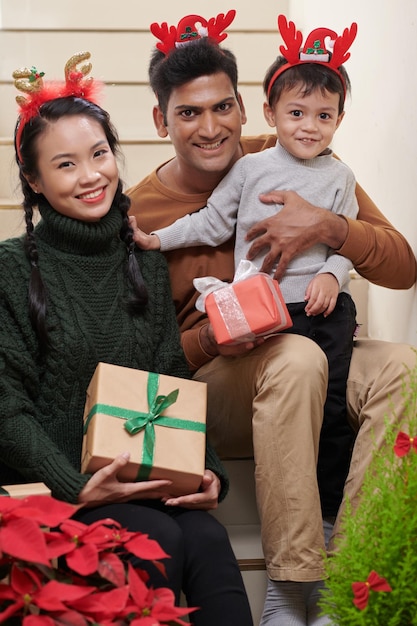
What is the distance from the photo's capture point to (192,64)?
6.32 ft

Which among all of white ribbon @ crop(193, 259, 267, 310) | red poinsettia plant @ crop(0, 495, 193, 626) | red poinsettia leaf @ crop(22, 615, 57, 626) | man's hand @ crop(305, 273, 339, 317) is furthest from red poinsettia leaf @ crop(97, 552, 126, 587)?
man's hand @ crop(305, 273, 339, 317)

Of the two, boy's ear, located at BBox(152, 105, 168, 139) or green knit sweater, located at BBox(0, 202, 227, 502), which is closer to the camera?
green knit sweater, located at BBox(0, 202, 227, 502)

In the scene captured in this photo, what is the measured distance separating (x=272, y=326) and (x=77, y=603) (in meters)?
0.75

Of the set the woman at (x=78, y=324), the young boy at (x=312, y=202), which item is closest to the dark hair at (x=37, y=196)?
the woman at (x=78, y=324)

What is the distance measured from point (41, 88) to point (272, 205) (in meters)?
0.56

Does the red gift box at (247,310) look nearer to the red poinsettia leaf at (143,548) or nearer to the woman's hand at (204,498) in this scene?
the woman's hand at (204,498)

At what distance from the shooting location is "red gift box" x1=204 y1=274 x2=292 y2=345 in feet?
5.23

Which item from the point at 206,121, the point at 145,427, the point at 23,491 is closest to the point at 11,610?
the point at 23,491

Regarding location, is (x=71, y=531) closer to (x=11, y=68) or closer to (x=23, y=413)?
(x=23, y=413)

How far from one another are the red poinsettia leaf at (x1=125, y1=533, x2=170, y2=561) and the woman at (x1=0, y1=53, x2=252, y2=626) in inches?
14.8

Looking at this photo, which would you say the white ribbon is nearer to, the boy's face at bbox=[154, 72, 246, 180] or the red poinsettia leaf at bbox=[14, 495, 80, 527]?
the boy's face at bbox=[154, 72, 246, 180]

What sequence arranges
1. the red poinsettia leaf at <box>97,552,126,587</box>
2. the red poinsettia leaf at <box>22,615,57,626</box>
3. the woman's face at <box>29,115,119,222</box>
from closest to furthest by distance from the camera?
the red poinsettia leaf at <box>22,615,57,626</box> → the red poinsettia leaf at <box>97,552,126,587</box> → the woman's face at <box>29,115,119,222</box>

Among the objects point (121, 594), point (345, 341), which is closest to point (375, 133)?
point (345, 341)

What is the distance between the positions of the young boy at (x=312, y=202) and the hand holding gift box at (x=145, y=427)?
1.24ft
